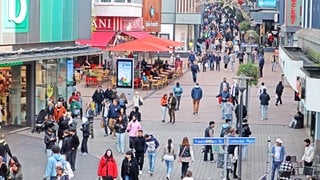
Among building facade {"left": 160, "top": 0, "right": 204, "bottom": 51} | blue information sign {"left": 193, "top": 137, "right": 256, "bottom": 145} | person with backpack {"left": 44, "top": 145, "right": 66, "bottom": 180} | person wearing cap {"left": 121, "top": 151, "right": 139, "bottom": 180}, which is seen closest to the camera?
blue information sign {"left": 193, "top": 137, "right": 256, "bottom": 145}

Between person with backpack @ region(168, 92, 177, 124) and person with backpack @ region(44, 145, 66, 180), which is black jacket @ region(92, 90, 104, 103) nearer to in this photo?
person with backpack @ region(168, 92, 177, 124)

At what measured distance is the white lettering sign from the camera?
2548 centimetres

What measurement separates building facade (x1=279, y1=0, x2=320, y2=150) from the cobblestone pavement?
1.12 m

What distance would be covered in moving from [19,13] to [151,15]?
33.5 meters

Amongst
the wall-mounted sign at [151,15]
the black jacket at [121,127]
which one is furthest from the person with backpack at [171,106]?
the wall-mounted sign at [151,15]

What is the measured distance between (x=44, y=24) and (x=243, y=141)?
13.4m

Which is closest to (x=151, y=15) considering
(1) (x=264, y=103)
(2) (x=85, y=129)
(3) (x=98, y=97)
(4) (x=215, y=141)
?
(3) (x=98, y=97)

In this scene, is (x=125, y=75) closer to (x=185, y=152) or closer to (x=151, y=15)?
(x=185, y=152)

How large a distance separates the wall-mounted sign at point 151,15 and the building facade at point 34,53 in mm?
26652

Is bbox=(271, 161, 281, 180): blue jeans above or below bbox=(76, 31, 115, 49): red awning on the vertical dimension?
below

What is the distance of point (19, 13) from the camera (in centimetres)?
2612

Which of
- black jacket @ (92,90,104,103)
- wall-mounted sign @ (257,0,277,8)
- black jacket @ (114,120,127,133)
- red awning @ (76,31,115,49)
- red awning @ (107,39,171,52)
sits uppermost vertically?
wall-mounted sign @ (257,0,277,8)

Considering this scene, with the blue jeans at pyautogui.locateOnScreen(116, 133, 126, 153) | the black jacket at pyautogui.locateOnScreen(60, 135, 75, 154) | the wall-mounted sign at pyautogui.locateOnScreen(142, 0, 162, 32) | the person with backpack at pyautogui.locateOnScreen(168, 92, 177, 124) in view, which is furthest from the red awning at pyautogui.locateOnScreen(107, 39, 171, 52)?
the black jacket at pyautogui.locateOnScreen(60, 135, 75, 154)

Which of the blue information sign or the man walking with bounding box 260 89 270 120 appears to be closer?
the blue information sign
